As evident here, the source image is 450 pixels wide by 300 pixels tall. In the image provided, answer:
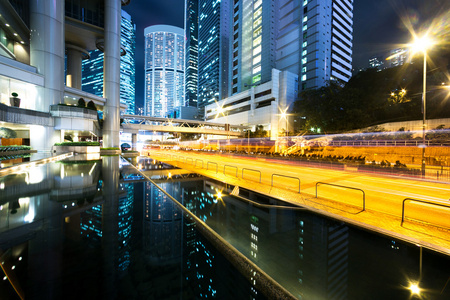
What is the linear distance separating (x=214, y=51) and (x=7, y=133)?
13059 centimetres

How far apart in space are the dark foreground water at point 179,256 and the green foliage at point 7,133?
88.5ft

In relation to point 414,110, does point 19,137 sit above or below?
below

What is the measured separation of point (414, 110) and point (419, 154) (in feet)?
84.2

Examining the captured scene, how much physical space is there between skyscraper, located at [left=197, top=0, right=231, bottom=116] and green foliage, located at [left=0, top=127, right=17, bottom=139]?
9957cm

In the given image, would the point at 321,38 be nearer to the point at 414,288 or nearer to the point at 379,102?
the point at 379,102

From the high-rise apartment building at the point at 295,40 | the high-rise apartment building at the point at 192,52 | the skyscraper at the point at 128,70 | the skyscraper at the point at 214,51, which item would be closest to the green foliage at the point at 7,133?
the high-rise apartment building at the point at 295,40

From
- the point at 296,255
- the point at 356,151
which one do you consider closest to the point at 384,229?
the point at 296,255

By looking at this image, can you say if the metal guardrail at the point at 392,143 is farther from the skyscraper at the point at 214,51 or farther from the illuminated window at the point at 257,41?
the skyscraper at the point at 214,51

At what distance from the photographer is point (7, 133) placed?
965 inches

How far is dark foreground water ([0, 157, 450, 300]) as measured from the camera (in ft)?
9.01

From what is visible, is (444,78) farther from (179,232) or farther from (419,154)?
(179,232)

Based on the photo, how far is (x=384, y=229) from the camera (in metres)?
5.05

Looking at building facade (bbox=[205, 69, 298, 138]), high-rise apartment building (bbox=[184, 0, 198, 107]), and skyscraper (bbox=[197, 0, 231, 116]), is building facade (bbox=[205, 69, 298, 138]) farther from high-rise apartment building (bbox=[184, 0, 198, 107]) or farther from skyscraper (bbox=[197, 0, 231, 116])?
high-rise apartment building (bbox=[184, 0, 198, 107])

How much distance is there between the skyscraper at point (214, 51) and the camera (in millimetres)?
129375
